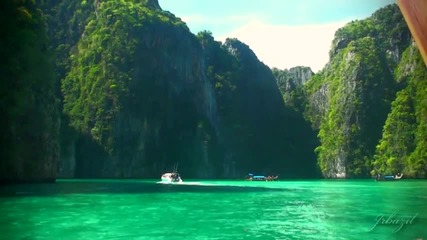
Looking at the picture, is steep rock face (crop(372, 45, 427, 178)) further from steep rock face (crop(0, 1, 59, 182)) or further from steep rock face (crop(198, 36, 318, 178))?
steep rock face (crop(0, 1, 59, 182))

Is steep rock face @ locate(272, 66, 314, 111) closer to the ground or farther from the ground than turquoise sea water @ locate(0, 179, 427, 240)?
farther from the ground

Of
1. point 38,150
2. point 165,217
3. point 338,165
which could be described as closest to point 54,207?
point 165,217

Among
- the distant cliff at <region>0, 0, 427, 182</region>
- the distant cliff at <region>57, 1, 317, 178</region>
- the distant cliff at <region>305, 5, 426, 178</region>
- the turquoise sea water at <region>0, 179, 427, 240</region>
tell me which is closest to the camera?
the turquoise sea water at <region>0, 179, 427, 240</region>

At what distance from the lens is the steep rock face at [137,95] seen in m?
67.4

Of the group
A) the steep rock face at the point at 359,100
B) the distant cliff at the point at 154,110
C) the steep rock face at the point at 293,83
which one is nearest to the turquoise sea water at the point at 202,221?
the distant cliff at the point at 154,110

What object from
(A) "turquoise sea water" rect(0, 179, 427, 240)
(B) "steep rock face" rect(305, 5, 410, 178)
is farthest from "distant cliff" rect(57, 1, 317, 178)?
(A) "turquoise sea water" rect(0, 179, 427, 240)

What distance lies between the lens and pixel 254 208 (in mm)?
17828

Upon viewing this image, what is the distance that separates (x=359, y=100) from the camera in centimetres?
7900

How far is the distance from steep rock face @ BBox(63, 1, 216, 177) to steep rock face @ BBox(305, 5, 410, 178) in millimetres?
21314

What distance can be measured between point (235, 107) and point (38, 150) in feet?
177

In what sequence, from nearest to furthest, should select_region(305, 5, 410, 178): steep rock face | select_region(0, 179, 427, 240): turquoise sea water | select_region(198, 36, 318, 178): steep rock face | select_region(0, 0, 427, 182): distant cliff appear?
select_region(0, 179, 427, 240): turquoise sea water
select_region(0, 0, 427, 182): distant cliff
select_region(305, 5, 410, 178): steep rock face
select_region(198, 36, 318, 178): steep rock face

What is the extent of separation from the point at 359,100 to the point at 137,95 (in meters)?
37.3

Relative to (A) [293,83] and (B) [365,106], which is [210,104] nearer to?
(B) [365,106]

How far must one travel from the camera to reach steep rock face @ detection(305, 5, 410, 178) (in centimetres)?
7612
